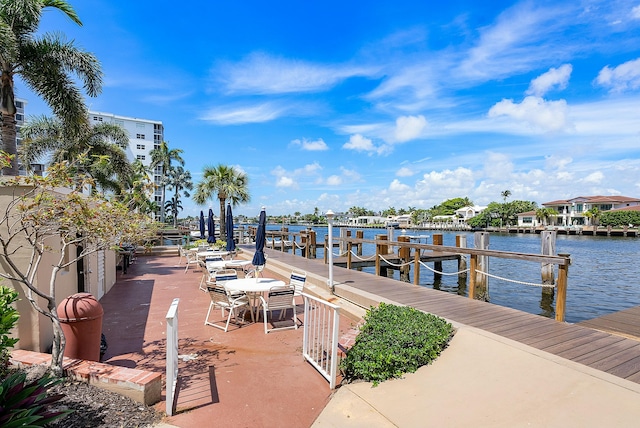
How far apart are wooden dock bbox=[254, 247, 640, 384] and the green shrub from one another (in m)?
0.97

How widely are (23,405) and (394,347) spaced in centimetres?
342

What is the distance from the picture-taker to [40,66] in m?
10.4

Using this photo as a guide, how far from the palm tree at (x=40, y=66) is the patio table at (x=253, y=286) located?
25.4 feet

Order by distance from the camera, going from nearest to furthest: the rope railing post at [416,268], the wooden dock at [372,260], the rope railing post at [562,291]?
the rope railing post at [562,291] < the rope railing post at [416,268] < the wooden dock at [372,260]

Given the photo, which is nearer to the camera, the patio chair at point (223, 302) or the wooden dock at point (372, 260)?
the patio chair at point (223, 302)

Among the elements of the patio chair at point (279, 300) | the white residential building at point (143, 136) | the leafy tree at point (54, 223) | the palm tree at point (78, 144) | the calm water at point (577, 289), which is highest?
the white residential building at point (143, 136)

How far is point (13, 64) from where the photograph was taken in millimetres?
9992

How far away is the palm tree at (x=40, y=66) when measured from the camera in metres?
9.28

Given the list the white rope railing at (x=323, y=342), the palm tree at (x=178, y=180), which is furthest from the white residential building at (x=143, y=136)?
the white rope railing at (x=323, y=342)

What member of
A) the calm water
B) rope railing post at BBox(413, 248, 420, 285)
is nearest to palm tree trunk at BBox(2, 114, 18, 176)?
rope railing post at BBox(413, 248, 420, 285)

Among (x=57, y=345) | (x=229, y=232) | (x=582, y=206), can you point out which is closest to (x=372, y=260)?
(x=229, y=232)

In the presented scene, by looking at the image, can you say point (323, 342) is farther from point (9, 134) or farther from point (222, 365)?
point (9, 134)

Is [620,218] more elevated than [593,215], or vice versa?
[593,215]

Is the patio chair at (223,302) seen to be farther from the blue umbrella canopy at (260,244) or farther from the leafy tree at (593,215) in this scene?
the leafy tree at (593,215)
